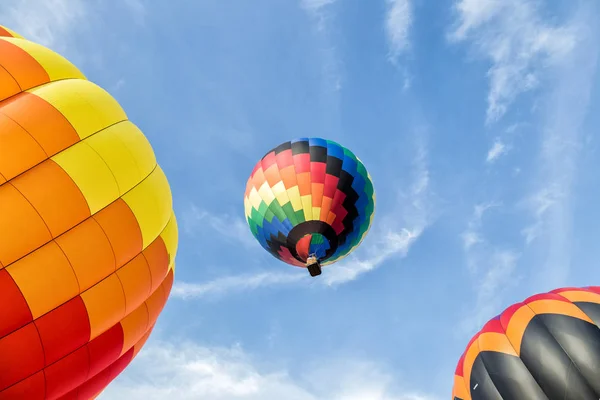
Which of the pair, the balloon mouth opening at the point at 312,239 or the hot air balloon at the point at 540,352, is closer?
the hot air balloon at the point at 540,352

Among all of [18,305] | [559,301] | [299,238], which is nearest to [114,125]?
[18,305]

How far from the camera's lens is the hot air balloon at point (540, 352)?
6633 mm

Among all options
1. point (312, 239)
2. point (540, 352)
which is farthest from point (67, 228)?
point (312, 239)

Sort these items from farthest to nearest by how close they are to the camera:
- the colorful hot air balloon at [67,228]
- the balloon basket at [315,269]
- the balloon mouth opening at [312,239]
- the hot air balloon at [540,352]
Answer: the balloon mouth opening at [312,239]
the balloon basket at [315,269]
the hot air balloon at [540,352]
the colorful hot air balloon at [67,228]

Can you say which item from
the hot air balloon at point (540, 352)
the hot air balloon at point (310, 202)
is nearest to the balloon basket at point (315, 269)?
the hot air balloon at point (310, 202)

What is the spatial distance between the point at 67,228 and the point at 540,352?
25.9 feet

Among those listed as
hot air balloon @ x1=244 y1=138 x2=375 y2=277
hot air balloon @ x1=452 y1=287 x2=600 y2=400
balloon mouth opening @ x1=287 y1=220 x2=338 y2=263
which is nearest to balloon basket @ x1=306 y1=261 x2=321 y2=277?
hot air balloon @ x1=244 y1=138 x2=375 y2=277

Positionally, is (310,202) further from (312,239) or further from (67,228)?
(67,228)

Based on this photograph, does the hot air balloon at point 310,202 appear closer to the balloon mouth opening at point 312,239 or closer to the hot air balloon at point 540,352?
the balloon mouth opening at point 312,239

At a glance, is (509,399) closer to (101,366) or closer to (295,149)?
(101,366)

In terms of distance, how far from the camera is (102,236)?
5.23 meters

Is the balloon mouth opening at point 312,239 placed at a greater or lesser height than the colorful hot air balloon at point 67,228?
greater

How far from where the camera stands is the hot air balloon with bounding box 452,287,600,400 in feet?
21.8

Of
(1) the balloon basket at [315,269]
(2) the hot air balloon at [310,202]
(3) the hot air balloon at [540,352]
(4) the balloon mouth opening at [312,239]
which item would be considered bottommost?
(3) the hot air balloon at [540,352]
